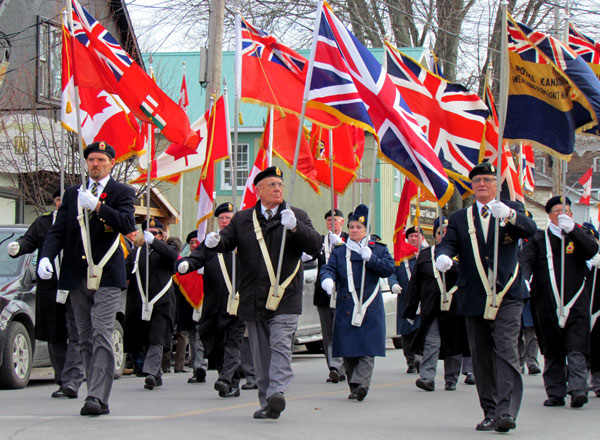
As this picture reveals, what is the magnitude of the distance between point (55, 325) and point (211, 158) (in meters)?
3.37

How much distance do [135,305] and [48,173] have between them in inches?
334

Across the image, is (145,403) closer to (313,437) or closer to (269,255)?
(269,255)

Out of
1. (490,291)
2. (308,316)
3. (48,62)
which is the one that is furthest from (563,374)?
(48,62)

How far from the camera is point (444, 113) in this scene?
12008 mm

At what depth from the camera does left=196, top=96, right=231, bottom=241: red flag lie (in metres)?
12.8

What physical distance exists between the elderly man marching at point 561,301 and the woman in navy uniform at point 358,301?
4.95 feet

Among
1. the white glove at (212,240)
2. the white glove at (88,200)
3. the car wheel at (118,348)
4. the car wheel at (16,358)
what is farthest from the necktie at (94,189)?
the car wheel at (118,348)

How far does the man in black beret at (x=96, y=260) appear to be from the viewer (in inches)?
319

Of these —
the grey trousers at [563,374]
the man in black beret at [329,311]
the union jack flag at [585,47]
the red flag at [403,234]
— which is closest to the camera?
the grey trousers at [563,374]

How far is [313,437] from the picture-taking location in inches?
284

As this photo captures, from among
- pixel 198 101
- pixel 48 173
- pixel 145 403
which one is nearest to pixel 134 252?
pixel 145 403

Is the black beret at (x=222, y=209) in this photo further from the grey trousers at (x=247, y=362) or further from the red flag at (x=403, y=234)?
the red flag at (x=403, y=234)

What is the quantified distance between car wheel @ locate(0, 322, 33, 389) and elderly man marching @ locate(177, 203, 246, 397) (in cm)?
200

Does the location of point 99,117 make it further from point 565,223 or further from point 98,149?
point 565,223
